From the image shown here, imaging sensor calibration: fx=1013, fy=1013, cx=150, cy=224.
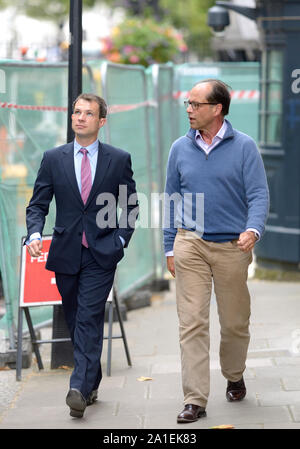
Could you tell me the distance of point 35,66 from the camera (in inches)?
300

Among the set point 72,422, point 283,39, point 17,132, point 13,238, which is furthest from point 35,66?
point 283,39

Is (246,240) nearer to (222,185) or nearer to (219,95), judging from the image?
(222,185)

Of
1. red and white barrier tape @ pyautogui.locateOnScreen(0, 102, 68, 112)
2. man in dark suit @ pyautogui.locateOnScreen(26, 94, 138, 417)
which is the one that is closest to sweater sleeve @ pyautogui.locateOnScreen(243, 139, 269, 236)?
man in dark suit @ pyautogui.locateOnScreen(26, 94, 138, 417)

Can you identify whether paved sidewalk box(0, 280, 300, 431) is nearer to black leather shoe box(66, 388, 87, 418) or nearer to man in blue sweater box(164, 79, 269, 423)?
black leather shoe box(66, 388, 87, 418)

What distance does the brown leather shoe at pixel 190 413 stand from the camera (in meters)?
5.50

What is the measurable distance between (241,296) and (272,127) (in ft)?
18.7

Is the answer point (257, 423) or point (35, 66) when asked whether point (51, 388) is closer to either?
point (257, 423)

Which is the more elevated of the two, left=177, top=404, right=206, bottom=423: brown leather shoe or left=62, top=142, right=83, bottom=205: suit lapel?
left=62, top=142, right=83, bottom=205: suit lapel

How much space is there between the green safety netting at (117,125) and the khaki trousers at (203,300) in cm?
201

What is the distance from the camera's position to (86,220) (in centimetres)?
582

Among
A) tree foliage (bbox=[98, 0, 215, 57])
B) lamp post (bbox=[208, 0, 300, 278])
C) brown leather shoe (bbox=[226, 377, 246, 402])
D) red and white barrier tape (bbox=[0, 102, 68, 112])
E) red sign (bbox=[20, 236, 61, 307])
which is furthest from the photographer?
tree foliage (bbox=[98, 0, 215, 57])

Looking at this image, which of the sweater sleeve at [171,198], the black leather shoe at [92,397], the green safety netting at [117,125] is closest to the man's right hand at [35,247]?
the sweater sleeve at [171,198]

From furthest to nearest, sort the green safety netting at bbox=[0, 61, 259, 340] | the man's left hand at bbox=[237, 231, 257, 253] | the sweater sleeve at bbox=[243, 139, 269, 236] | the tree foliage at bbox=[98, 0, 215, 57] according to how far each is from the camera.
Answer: the tree foliage at bbox=[98, 0, 215, 57] → the green safety netting at bbox=[0, 61, 259, 340] → the sweater sleeve at bbox=[243, 139, 269, 236] → the man's left hand at bbox=[237, 231, 257, 253]

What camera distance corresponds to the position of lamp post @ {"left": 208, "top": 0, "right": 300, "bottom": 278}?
10.8 m
